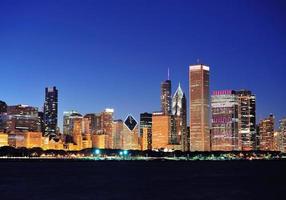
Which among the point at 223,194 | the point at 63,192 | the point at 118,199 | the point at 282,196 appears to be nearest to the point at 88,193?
the point at 63,192

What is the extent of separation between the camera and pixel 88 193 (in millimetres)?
76688

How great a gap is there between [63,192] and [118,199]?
12.1 m

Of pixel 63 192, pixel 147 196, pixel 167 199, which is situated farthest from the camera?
pixel 63 192

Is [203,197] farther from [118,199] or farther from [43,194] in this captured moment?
[43,194]

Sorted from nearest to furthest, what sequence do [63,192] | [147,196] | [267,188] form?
[147,196], [63,192], [267,188]

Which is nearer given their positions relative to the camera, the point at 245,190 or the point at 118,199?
the point at 118,199

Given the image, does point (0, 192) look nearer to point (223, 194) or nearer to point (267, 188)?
point (223, 194)

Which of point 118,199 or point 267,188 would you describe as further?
point 267,188

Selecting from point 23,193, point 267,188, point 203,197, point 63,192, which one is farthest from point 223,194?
point 23,193

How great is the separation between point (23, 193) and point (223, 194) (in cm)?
2790

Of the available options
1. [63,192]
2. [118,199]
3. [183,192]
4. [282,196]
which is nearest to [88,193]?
[63,192]

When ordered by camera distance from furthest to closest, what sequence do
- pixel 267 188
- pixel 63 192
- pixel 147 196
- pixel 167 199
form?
pixel 267 188 → pixel 63 192 → pixel 147 196 → pixel 167 199

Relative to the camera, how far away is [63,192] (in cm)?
7800

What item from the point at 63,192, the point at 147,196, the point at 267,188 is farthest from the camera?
the point at 267,188
